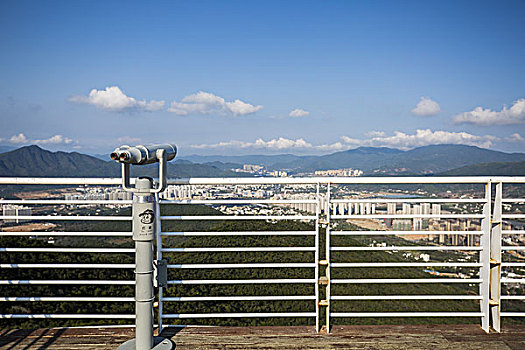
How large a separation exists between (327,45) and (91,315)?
3434cm

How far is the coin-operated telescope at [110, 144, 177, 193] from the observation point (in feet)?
7.57

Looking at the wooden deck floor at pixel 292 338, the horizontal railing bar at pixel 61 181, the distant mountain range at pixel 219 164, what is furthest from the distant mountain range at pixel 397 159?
the wooden deck floor at pixel 292 338

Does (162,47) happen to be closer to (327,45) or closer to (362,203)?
A: (327,45)

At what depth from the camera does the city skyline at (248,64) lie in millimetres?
19828

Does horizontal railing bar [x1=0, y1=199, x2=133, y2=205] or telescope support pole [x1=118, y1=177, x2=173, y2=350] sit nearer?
telescope support pole [x1=118, y1=177, x2=173, y2=350]

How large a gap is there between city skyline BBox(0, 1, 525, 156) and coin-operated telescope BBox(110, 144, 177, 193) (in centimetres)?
38

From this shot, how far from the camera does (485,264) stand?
3.18m

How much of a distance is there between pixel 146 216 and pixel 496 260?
8.93 ft

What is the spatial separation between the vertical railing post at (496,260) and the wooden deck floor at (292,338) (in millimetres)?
164

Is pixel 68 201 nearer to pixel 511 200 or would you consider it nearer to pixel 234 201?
pixel 234 201

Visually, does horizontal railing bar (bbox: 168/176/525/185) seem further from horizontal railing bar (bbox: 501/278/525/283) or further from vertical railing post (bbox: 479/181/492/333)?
horizontal railing bar (bbox: 501/278/525/283)


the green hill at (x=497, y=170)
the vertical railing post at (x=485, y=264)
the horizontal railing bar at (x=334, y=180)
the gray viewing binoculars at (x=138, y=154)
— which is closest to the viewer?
the gray viewing binoculars at (x=138, y=154)

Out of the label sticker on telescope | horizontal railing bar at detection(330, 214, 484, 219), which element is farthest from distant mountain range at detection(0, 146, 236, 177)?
the label sticker on telescope

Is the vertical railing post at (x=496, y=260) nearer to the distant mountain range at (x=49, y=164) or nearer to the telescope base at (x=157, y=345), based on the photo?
the telescope base at (x=157, y=345)
